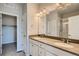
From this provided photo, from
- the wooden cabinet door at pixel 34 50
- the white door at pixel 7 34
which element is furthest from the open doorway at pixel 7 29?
the wooden cabinet door at pixel 34 50

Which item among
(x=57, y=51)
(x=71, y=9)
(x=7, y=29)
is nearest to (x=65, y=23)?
(x=71, y=9)

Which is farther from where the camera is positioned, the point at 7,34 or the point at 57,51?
the point at 7,34

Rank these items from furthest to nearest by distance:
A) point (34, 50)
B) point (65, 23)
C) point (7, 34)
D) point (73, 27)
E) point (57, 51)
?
point (34, 50) → point (7, 34) → point (65, 23) → point (73, 27) → point (57, 51)

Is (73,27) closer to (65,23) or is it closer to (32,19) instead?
(65,23)

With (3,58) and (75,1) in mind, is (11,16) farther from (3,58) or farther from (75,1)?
(75,1)

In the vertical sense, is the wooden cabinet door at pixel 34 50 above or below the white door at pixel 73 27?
below

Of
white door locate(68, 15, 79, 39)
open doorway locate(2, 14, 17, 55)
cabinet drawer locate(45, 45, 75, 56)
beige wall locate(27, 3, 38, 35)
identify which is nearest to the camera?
cabinet drawer locate(45, 45, 75, 56)

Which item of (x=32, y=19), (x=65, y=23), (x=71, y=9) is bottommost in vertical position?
(x=65, y=23)

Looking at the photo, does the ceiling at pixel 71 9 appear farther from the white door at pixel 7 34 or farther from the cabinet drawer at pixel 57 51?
the white door at pixel 7 34

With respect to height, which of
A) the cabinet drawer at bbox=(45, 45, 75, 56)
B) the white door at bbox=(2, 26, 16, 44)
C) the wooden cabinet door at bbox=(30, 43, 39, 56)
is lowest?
the wooden cabinet door at bbox=(30, 43, 39, 56)

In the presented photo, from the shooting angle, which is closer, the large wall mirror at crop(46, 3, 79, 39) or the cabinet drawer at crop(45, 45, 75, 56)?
the cabinet drawer at crop(45, 45, 75, 56)

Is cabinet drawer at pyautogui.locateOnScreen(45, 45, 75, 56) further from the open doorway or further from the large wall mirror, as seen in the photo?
the open doorway

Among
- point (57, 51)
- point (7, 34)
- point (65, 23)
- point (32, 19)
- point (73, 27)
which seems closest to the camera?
point (57, 51)

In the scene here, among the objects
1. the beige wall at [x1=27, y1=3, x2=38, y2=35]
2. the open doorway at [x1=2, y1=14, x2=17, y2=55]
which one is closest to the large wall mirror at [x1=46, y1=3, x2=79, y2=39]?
the beige wall at [x1=27, y1=3, x2=38, y2=35]
